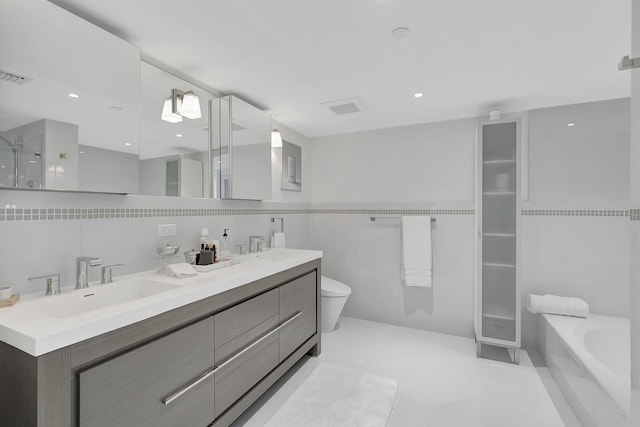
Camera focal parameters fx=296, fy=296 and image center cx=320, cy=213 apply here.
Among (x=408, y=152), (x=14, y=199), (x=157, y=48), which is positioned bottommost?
(x=14, y=199)

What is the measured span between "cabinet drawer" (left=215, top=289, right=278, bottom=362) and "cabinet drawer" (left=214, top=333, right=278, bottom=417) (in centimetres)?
8

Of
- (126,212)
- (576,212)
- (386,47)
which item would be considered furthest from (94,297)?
(576,212)

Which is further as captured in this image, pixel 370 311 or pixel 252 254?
pixel 370 311

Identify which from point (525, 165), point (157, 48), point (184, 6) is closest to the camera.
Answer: point (184, 6)

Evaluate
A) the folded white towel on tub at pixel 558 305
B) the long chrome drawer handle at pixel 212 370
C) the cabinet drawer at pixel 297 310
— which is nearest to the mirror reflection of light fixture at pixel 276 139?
the cabinet drawer at pixel 297 310

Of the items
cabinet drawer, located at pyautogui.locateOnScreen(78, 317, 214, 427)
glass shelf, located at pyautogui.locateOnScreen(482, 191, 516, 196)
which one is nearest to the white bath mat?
cabinet drawer, located at pyautogui.locateOnScreen(78, 317, 214, 427)

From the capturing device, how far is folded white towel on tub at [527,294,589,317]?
227cm

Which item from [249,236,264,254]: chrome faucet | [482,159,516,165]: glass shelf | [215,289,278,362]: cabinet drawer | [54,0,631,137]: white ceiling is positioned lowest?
[215,289,278,362]: cabinet drawer

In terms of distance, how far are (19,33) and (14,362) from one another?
119 cm

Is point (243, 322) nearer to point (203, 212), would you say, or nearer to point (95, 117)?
point (203, 212)

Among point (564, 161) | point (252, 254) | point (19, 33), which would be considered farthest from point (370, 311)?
point (19, 33)

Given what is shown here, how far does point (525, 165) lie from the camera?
8.50 ft

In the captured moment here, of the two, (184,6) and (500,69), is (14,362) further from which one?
(500,69)

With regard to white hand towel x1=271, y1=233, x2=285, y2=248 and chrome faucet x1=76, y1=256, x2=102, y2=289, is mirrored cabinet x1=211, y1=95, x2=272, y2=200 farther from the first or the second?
chrome faucet x1=76, y1=256, x2=102, y2=289
